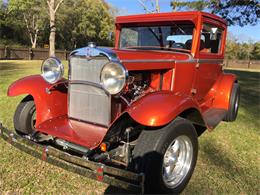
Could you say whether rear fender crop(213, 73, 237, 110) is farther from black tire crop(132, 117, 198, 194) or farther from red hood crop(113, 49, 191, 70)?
black tire crop(132, 117, 198, 194)

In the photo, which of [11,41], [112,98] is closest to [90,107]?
[112,98]

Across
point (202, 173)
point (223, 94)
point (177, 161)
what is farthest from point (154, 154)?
point (223, 94)

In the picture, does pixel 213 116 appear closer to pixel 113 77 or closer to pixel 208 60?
pixel 208 60

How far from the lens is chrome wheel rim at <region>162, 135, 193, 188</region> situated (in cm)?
346

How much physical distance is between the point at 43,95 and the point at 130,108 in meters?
1.52

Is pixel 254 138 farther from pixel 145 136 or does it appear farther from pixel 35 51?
pixel 35 51

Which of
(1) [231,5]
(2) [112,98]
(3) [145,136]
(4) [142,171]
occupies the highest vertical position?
(1) [231,5]

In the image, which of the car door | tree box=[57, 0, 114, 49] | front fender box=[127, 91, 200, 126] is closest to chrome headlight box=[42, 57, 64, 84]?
front fender box=[127, 91, 200, 126]

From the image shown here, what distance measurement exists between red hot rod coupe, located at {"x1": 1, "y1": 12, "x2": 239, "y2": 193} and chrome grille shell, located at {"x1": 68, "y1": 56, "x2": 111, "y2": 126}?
0.01 metres

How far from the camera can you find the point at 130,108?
321 cm

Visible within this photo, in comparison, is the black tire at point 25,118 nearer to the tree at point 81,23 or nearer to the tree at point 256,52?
the tree at point 81,23

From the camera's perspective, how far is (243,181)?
373 centimetres

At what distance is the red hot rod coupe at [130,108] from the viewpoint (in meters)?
3.06

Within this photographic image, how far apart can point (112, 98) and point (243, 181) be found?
1931 mm
